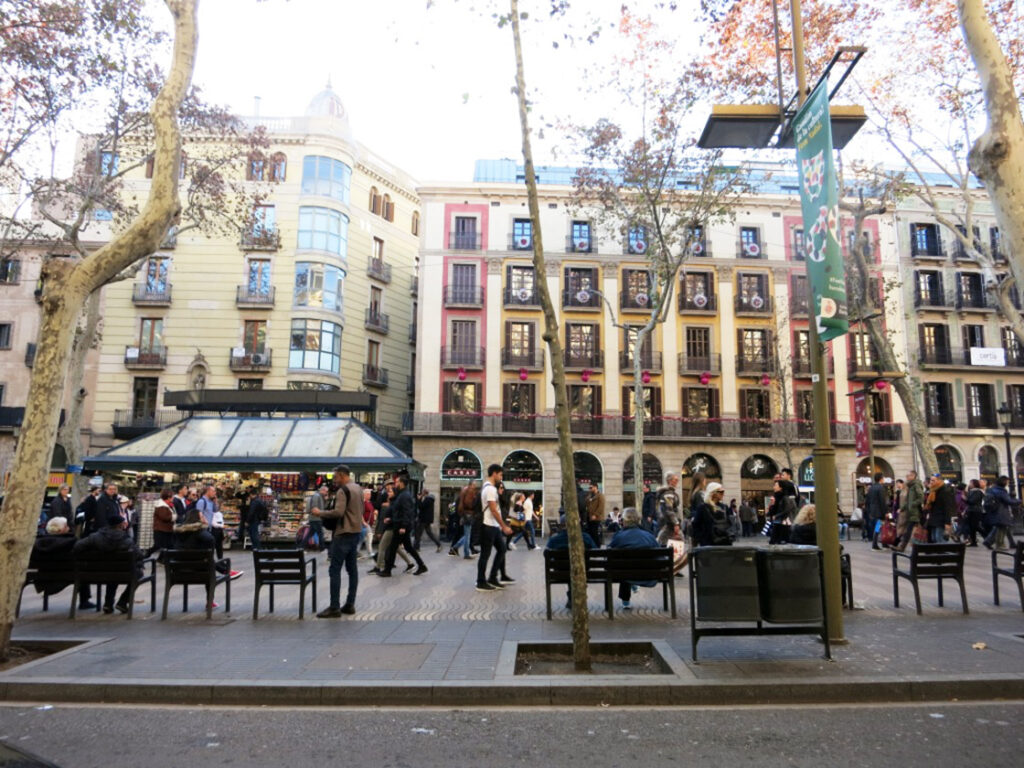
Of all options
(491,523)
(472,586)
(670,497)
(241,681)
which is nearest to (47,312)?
(241,681)

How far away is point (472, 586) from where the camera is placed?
11.3m

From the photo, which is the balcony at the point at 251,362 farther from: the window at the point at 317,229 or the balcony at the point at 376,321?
the window at the point at 317,229

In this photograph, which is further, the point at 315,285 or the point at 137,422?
the point at 315,285

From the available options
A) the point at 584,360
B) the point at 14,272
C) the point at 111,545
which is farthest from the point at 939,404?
the point at 14,272

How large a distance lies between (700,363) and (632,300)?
4788 mm

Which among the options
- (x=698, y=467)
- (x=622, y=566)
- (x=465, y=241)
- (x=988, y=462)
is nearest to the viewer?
(x=622, y=566)

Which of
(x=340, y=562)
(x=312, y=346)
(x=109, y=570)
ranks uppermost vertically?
(x=312, y=346)

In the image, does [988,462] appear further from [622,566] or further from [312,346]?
[622,566]

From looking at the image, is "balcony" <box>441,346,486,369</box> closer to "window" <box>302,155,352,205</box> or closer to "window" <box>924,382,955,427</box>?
"window" <box>302,155,352,205</box>

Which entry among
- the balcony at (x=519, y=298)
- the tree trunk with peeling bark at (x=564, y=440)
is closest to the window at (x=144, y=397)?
the balcony at (x=519, y=298)

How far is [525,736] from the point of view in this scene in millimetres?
4660

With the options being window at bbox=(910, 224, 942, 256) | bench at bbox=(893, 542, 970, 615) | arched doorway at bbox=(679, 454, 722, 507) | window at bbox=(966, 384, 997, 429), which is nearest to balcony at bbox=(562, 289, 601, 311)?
arched doorway at bbox=(679, 454, 722, 507)

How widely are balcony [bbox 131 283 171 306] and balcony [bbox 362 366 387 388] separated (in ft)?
33.1

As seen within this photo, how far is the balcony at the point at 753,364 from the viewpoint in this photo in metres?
34.8
